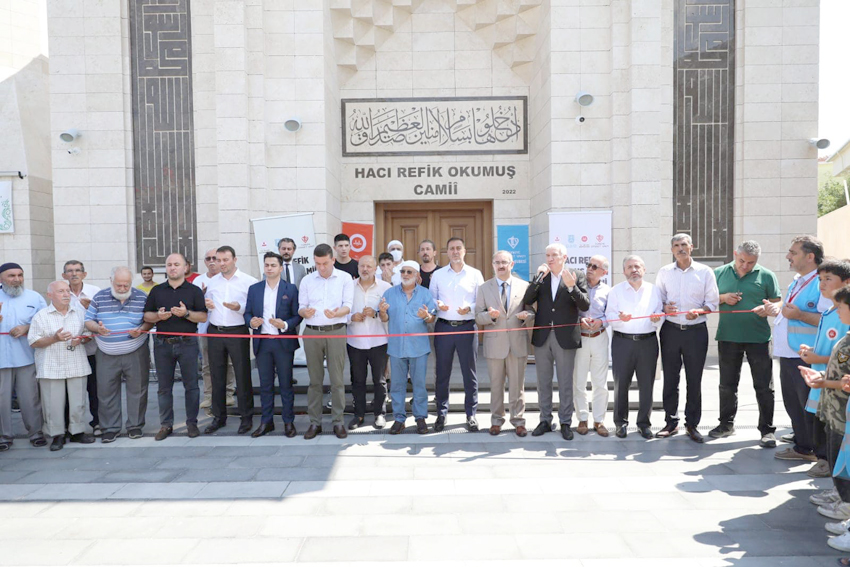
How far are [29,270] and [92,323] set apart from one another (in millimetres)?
4661

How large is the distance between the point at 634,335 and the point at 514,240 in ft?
14.4

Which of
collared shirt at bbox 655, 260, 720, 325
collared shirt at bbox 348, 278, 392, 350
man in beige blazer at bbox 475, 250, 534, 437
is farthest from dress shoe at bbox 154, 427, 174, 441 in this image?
collared shirt at bbox 655, 260, 720, 325

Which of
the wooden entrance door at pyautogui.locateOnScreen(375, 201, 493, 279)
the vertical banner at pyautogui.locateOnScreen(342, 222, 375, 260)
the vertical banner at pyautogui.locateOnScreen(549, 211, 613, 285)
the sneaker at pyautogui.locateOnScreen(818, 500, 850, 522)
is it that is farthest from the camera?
the wooden entrance door at pyautogui.locateOnScreen(375, 201, 493, 279)

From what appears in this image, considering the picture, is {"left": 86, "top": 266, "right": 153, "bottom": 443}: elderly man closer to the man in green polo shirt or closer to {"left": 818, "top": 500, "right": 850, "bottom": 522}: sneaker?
the man in green polo shirt

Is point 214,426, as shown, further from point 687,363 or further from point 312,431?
point 687,363

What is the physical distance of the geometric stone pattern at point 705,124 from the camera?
884 cm

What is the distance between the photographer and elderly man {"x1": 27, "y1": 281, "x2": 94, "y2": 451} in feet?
17.8

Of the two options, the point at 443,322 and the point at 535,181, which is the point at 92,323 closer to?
the point at 443,322

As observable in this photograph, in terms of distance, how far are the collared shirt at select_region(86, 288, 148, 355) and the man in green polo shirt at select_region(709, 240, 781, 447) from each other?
17.2 ft

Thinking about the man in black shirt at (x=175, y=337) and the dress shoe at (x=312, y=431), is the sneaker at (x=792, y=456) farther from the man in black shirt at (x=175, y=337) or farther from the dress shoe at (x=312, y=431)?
the man in black shirt at (x=175, y=337)

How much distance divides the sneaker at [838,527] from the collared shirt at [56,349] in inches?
226

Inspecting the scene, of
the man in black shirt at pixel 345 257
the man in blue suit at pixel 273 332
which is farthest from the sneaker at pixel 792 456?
the man in black shirt at pixel 345 257

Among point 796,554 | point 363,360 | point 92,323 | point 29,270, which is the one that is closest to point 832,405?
point 796,554

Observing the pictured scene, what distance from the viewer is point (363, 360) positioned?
5.99 metres
